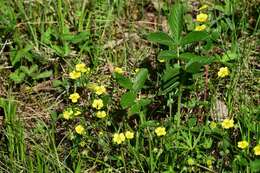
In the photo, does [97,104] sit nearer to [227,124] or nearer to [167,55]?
[167,55]

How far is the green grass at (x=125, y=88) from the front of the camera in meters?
2.77

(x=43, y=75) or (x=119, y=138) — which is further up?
(x=43, y=75)

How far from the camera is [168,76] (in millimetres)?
2846

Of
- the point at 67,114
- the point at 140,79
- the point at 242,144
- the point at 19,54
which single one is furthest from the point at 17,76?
the point at 242,144

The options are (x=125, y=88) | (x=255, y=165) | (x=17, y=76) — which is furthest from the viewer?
(x=17, y=76)

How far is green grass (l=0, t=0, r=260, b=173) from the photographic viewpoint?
9.09 ft

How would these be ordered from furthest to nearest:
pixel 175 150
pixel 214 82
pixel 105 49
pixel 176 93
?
pixel 105 49
pixel 214 82
pixel 176 93
pixel 175 150

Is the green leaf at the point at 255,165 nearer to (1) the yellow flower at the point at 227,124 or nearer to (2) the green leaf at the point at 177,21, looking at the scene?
(1) the yellow flower at the point at 227,124

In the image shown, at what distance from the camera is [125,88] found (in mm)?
3072

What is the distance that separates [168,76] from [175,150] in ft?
1.18

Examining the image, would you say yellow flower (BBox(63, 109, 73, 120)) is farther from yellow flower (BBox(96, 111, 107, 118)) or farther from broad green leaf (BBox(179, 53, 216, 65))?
broad green leaf (BBox(179, 53, 216, 65))

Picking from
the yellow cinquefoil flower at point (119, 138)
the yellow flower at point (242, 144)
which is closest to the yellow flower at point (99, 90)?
the yellow cinquefoil flower at point (119, 138)

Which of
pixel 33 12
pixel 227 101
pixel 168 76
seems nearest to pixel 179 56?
pixel 168 76

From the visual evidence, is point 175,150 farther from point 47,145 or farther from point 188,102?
point 47,145
